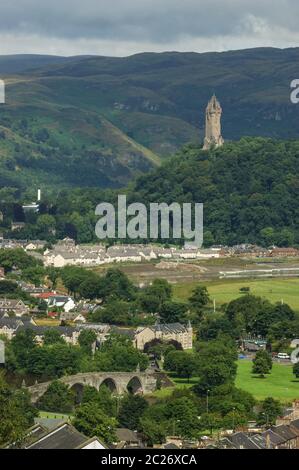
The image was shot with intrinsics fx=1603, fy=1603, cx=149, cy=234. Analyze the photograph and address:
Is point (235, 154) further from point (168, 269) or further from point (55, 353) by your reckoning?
point (55, 353)

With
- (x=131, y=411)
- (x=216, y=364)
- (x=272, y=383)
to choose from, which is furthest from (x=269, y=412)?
(x=272, y=383)

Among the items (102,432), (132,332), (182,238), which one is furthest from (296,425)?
(182,238)

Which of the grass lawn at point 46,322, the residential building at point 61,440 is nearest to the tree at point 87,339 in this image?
the grass lawn at point 46,322

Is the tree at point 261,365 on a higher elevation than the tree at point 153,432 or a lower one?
lower

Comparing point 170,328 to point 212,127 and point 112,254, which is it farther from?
point 212,127

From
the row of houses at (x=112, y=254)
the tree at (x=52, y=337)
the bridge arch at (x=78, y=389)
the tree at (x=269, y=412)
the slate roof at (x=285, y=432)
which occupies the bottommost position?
the row of houses at (x=112, y=254)

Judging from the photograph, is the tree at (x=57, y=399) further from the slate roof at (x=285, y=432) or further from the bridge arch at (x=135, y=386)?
the slate roof at (x=285, y=432)

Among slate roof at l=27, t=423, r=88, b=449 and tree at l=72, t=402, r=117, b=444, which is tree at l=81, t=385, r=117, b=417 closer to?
tree at l=72, t=402, r=117, b=444
